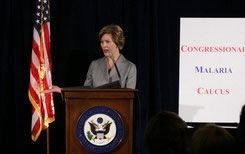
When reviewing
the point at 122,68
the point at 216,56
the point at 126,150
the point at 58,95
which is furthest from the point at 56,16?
the point at 126,150

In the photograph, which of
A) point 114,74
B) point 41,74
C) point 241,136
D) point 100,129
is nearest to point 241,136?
point 241,136

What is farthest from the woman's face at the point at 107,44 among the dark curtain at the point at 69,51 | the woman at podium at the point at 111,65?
the dark curtain at the point at 69,51

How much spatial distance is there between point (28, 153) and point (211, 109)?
2.21 meters

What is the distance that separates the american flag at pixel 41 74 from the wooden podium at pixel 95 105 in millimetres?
1172

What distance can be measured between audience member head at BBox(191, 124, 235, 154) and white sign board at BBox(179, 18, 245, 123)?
3.49m

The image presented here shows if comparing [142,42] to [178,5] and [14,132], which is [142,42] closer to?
[178,5]

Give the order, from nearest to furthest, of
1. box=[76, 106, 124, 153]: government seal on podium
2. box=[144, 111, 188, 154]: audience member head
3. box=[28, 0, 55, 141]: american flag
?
1. box=[144, 111, 188, 154]: audience member head
2. box=[76, 106, 124, 153]: government seal on podium
3. box=[28, 0, 55, 141]: american flag

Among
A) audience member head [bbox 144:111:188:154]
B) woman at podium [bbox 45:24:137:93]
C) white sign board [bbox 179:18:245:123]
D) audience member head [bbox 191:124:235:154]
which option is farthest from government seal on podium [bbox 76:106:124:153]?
white sign board [bbox 179:18:245:123]

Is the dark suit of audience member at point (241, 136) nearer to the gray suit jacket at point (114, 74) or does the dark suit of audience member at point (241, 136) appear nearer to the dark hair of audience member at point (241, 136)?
the dark hair of audience member at point (241, 136)

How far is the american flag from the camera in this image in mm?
4461

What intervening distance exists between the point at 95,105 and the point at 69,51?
1932 mm

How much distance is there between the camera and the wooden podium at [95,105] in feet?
10.8

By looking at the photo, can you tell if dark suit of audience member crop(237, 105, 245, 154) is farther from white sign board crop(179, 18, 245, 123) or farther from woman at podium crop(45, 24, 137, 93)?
white sign board crop(179, 18, 245, 123)

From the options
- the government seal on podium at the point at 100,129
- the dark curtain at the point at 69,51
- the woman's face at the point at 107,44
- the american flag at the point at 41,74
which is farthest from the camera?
the dark curtain at the point at 69,51
